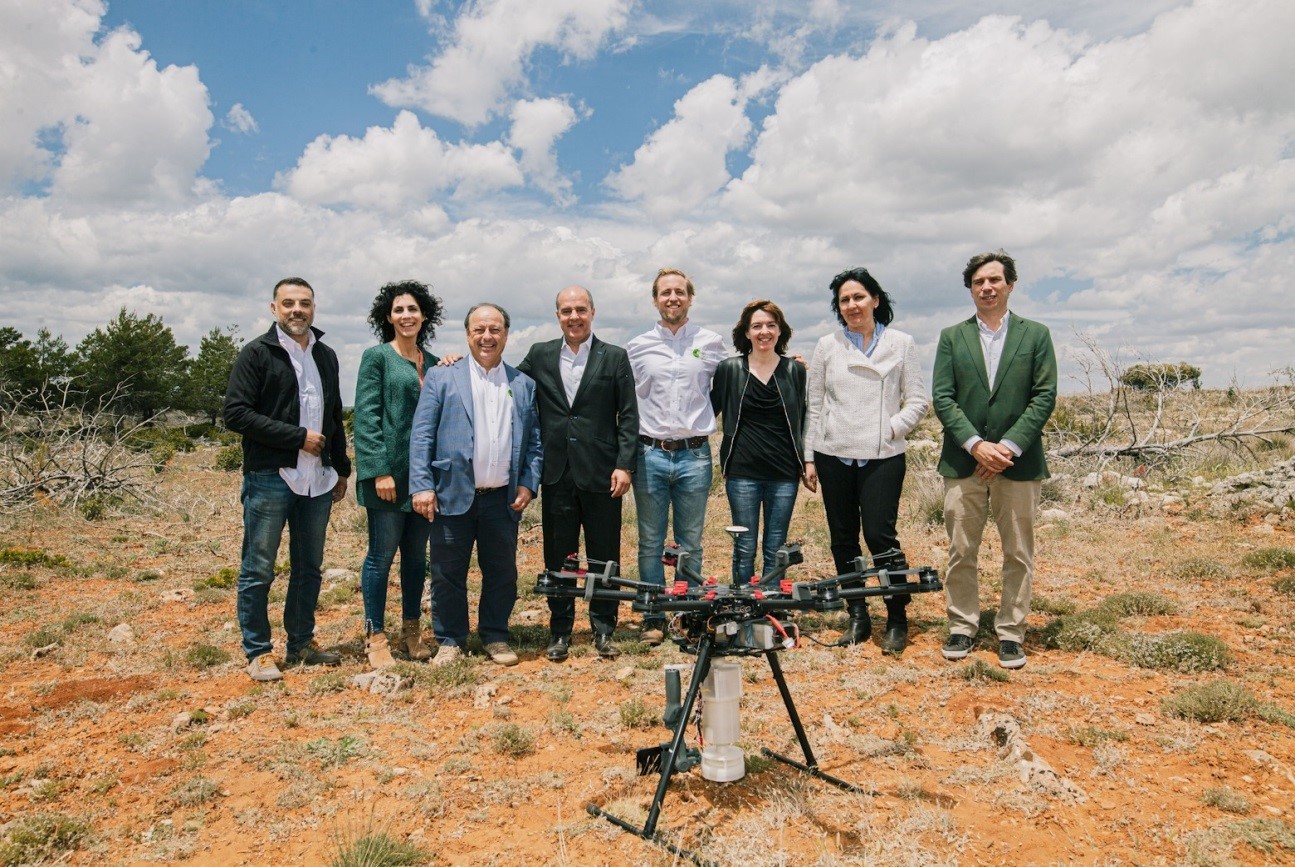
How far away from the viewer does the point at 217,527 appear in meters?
11.3

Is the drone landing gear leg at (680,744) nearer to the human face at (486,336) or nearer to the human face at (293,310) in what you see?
the human face at (486,336)

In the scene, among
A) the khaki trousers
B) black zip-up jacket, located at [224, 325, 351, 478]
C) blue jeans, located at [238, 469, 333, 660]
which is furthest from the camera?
the khaki trousers

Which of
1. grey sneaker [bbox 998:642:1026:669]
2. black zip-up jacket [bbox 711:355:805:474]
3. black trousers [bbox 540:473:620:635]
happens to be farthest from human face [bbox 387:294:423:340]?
grey sneaker [bbox 998:642:1026:669]

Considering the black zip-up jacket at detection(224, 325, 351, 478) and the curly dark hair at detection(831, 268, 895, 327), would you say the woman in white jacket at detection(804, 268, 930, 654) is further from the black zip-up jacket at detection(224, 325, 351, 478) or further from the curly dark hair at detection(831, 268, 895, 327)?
the black zip-up jacket at detection(224, 325, 351, 478)

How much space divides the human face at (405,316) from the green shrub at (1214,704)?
526cm

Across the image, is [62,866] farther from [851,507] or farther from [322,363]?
[851,507]

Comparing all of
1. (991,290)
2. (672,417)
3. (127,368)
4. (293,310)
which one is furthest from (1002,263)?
(127,368)

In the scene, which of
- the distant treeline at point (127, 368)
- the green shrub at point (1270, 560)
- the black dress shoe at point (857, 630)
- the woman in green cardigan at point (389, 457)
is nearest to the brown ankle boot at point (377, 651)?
the woman in green cardigan at point (389, 457)

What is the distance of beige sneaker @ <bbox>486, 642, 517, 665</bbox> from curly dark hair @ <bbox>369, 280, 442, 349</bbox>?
2258 mm

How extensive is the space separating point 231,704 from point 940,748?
419 cm

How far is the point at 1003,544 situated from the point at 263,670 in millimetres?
5082

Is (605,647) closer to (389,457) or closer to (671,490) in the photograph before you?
(671,490)

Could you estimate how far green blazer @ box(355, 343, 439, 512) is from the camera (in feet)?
17.3

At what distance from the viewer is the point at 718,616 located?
292 centimetres
